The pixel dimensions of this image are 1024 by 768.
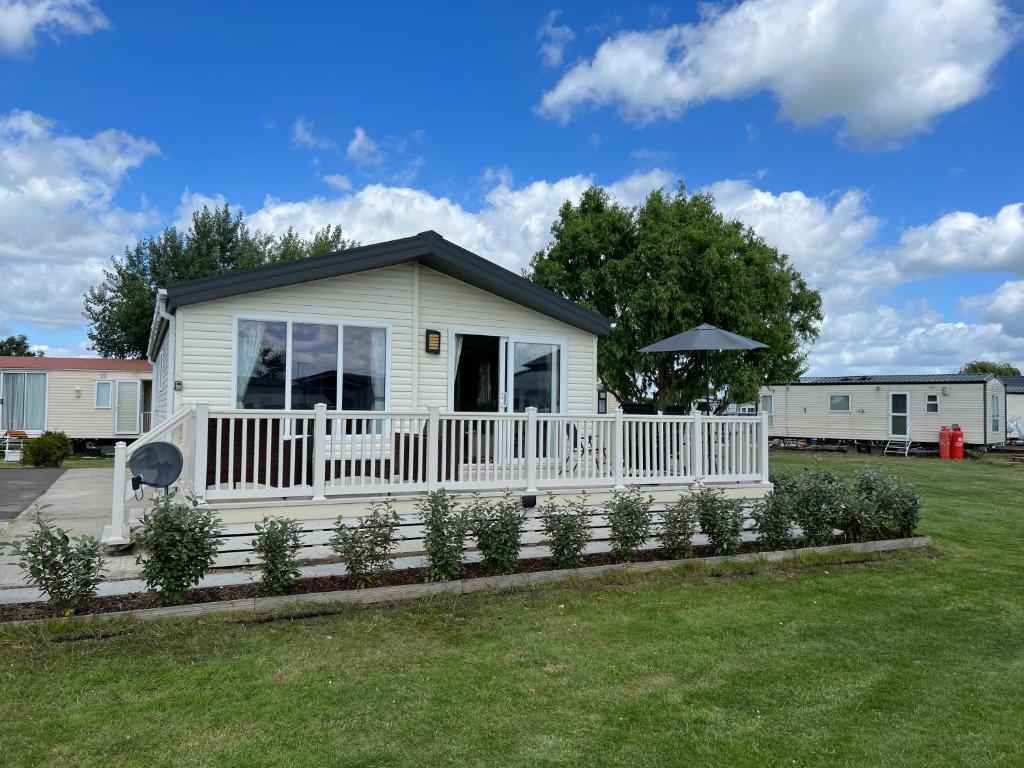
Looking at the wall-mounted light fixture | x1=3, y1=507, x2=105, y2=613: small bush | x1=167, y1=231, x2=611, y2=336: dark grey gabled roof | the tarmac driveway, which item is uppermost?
x1=167, y1=231, x2=611, y2=336: dark grey gabled roof

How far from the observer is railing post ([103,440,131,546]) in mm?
5160

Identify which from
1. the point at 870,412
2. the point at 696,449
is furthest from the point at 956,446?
the point at 696,449

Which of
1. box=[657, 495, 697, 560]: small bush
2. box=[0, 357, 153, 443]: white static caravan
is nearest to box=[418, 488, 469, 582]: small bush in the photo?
box=[657, 495, 697, 560]: small bush

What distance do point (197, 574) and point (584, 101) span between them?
43.1ft

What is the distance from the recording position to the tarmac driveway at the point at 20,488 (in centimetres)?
736

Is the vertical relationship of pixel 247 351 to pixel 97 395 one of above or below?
above

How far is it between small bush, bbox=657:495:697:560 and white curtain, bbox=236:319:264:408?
473 centimetres

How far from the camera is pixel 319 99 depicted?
1421 centimetres

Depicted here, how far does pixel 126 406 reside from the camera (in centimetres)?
1880

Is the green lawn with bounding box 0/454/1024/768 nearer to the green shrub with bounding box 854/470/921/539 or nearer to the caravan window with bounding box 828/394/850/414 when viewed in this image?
the green shrub with bounding box 854/470/921/539

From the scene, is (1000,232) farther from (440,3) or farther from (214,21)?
(214,21)

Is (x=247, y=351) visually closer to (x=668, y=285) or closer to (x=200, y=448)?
(x=200, y=448)

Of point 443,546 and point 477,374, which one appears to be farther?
point 477,374

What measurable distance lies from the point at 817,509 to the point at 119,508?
5.99 m
